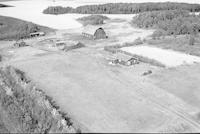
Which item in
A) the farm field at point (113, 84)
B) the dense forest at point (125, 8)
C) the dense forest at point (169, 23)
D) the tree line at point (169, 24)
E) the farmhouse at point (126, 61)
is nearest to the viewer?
the farm field at point (113, 84)

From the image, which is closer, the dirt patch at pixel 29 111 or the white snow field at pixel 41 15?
the dirt patch at pixel 29 111

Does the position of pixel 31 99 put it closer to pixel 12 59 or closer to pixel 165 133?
pixel 165 133

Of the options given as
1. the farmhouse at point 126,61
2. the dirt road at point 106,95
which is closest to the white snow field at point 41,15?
the dirt road at point 106,95

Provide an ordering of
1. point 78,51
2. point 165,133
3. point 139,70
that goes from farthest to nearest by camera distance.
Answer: point 78,51 → point 139,70 → point 165,133

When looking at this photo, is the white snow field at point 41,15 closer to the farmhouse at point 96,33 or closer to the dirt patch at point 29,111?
the farmhouse at point 96,33

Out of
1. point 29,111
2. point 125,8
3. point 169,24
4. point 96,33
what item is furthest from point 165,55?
point 125,8

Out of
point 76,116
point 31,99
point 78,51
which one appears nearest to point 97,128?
point 76,116
